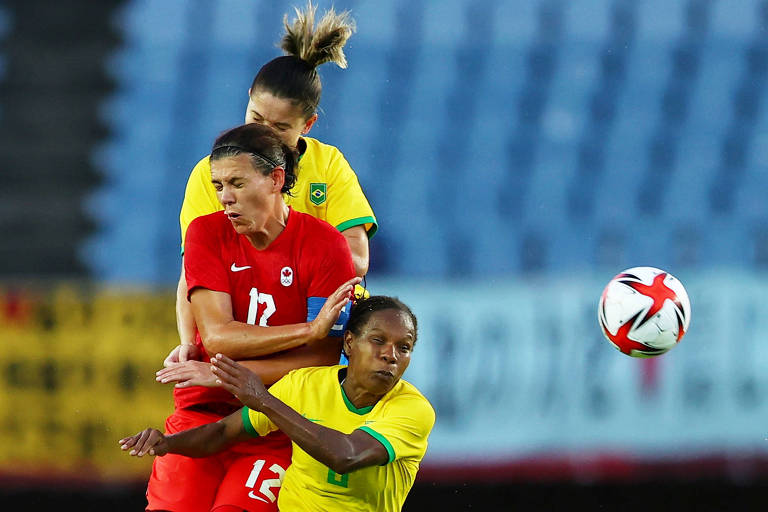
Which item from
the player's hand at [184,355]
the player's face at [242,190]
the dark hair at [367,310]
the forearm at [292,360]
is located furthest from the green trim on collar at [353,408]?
the player's face at [242,190]

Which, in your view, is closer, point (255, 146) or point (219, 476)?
point (255, 146)

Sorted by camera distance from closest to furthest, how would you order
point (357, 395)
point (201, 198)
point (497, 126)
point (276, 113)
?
point (357, 395) < point (276, 113) < point (201, 198) < point (497, 126)

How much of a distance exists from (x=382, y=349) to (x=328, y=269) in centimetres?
31

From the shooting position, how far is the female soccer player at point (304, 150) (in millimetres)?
3973

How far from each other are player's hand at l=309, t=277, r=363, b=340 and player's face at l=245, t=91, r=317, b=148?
0.69 meters

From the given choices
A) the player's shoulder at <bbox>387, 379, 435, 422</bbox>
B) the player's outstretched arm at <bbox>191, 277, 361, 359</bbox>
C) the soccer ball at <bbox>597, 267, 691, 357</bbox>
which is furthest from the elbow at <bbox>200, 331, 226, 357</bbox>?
the soccer ball at <bbox>597, 267, 691, 357</bbox>

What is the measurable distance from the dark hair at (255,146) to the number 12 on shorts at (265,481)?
0.95 meters

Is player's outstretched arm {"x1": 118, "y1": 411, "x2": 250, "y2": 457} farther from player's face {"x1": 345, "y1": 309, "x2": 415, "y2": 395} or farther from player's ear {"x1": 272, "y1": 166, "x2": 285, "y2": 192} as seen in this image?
player's ear {"x1": 272, "y1": 166, "x2": 285, "y2": 192}

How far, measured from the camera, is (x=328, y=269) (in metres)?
3.71

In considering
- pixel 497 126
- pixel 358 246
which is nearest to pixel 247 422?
pixel 358 246

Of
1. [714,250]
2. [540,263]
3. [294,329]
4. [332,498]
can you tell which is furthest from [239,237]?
[714,250]

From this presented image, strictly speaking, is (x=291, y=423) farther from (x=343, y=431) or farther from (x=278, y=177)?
(x=278, y=177)

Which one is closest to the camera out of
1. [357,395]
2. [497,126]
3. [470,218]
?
[357,395]

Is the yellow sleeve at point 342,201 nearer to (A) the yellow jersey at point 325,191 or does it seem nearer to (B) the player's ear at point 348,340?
(A) the yellow jersey at point 325,191
